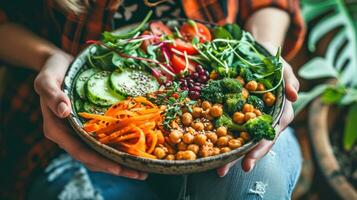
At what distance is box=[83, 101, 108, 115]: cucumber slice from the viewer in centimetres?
122

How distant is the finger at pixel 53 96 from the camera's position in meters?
1.15

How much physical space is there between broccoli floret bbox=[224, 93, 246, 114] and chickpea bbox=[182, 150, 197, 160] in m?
0.16

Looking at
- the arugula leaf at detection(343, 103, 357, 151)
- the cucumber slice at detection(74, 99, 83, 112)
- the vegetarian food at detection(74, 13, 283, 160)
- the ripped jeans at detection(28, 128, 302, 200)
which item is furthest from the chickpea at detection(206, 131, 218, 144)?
the arugula leaf at detection(343, 103, 357, 151)

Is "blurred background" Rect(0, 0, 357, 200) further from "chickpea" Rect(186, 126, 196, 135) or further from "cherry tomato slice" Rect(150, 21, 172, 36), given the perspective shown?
"chickpea" Rect(186, 126, 196, 135)

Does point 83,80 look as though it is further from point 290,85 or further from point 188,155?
point 290,85

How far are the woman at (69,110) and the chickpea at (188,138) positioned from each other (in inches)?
4.7

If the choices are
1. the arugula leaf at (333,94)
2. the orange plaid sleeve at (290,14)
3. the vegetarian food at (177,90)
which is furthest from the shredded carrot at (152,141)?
the arugula leaf at (333,94)

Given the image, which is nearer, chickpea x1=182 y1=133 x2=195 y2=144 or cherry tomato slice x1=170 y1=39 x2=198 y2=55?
chickpea x1=182 y1=133 x2=195 y2=144

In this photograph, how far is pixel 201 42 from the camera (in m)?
1.38

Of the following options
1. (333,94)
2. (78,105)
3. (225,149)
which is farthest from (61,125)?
(333,94)

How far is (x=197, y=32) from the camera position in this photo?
140cm

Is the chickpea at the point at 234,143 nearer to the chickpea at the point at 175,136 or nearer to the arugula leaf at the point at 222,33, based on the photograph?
the chickpea at the point at 175,136

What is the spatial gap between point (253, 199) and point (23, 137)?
770 mm

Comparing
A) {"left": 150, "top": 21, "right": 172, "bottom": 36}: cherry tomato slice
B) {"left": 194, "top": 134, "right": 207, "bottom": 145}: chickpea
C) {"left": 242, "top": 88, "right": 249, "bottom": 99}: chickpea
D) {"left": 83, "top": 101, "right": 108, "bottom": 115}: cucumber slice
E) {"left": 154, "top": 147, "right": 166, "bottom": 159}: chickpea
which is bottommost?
{"left": 83, "top": 101, "right": 108, "bottom": 115}: cucumber slice
